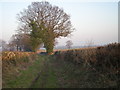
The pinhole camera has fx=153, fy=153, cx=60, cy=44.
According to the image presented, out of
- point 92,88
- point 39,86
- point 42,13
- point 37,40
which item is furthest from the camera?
point 37,40

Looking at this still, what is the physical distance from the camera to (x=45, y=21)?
38344 millimetres

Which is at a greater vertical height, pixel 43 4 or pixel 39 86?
pixel 43 4

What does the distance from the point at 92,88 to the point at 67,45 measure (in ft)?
257

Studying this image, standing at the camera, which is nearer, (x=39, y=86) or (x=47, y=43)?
(x=39, y=86)

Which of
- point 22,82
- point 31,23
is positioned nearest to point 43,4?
point 31,23

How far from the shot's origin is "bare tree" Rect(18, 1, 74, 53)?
3741cm

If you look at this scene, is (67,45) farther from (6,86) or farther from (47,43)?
(6,86)

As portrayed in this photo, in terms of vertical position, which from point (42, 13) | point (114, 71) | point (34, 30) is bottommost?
point (114, 71)

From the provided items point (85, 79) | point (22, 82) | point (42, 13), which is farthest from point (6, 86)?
point (42, 13)

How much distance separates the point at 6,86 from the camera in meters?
9.09

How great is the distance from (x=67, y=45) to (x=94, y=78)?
253ft

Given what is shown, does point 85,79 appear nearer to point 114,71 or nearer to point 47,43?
point 114,71

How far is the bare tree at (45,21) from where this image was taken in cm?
3741

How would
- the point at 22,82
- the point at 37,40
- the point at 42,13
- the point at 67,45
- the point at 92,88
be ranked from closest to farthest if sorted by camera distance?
the point at 92,88 < the point at 22,82 < the point at 42,13 < the point at 37,40 < the point at 67,45
